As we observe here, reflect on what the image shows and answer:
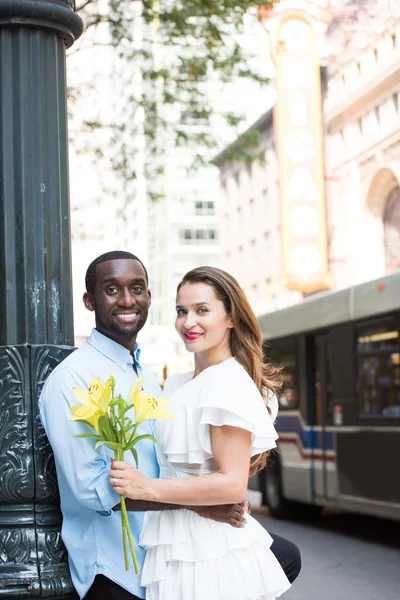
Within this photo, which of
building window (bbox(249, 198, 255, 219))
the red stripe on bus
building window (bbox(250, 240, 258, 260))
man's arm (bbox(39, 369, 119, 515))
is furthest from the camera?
building window (bbox(249, 198, 255, 219))

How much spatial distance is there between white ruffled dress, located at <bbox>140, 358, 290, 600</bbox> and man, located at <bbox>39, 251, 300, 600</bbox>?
0.07 meters

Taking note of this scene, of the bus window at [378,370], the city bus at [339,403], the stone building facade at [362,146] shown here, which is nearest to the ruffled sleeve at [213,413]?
the city bus at [339,403]

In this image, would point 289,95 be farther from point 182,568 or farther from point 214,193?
point 214,193

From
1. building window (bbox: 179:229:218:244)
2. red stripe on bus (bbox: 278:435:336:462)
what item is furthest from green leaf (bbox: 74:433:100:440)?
building window (bbox: 179:229:218:244)

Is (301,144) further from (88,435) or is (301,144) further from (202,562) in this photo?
(88,435)

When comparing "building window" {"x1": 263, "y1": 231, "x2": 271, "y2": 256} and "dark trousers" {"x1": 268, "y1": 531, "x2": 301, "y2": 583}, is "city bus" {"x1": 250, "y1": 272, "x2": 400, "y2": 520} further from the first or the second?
"building window" {"x1": 263, "y1": 231, "x2": 271, "y2": 256}

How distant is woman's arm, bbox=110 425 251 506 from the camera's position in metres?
2.90

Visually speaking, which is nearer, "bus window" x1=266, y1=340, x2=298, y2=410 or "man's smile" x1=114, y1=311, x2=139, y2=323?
"man's smile" x1=114, y1=311, x2=139, y2=323

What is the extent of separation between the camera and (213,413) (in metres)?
3.08

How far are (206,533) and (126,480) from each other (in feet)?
1.14

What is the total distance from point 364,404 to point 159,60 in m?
8.20

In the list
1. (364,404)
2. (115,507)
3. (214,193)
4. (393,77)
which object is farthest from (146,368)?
(214,193)

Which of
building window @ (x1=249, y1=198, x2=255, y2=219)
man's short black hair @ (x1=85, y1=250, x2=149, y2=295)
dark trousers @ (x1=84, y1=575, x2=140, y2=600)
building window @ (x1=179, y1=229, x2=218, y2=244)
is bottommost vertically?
dark trousers @ (x1=84, y1=575, x2=140, y2=600)

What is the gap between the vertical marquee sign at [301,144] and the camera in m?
36.8
